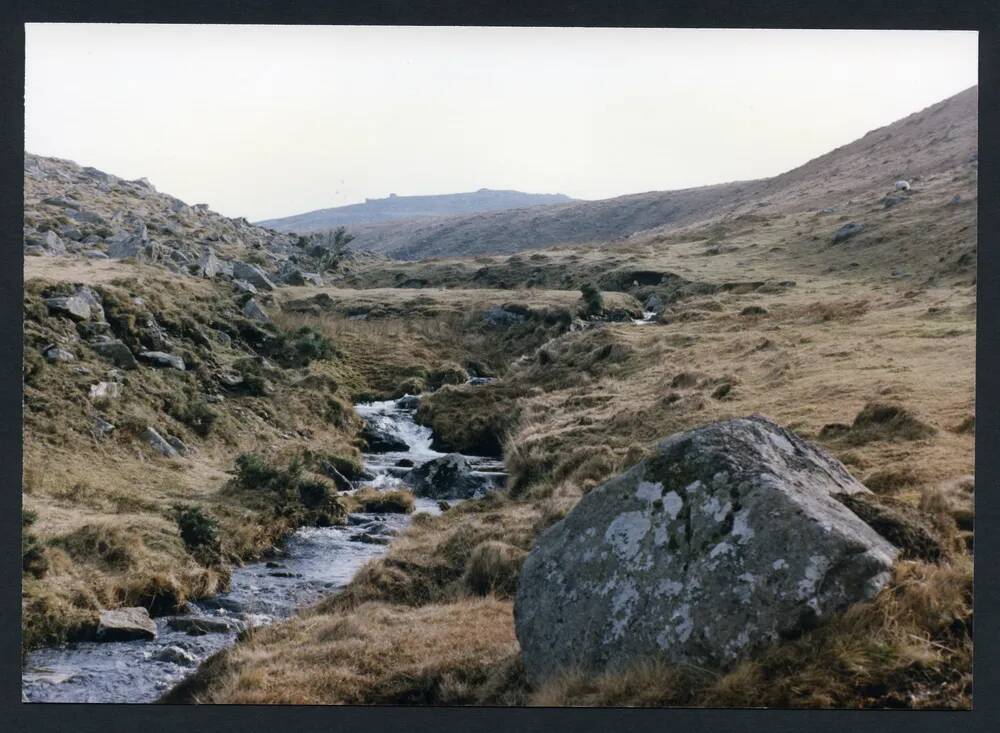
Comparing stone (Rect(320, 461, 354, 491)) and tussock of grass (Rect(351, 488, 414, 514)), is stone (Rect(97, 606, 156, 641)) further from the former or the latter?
stone (Rect(320, 461, 354, 491))

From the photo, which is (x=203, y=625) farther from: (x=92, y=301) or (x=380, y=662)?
(x=92, y=301)

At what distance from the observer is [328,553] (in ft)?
58.6

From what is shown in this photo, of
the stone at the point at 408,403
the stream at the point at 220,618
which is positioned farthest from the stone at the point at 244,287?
the stream at the point at 220,618

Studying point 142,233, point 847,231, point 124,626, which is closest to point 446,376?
point 142,233

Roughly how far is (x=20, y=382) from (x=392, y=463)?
1617 cm

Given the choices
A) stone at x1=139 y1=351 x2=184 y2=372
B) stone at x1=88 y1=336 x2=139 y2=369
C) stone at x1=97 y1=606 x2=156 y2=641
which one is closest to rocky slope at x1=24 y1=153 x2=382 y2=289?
stone at x1=88 y1=336 x2=139 y2=369

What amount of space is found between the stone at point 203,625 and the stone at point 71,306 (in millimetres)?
13495

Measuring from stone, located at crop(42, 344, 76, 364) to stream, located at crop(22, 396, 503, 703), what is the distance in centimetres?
824

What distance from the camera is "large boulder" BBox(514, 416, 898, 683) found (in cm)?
703

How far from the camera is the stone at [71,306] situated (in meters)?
23.7

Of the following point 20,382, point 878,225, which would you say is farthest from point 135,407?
point 878,225

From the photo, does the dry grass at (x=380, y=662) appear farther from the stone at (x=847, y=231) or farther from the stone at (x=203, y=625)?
the stone at (x=847, y=231)

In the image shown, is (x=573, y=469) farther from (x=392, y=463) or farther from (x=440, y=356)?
(x=440, y=356)

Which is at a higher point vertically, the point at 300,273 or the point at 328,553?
the point at 300,273
